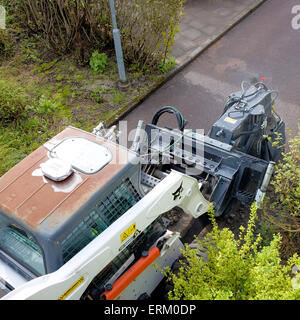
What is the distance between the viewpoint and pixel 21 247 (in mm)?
3457

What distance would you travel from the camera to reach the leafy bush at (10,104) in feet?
23.6

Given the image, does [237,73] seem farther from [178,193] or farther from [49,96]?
[178,193]

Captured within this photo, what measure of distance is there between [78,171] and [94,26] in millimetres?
6262

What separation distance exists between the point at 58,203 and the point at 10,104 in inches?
188

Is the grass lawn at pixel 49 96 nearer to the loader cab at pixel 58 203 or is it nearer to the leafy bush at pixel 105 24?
the leafy bush at pixel 105 24

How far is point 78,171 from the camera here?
3.57m

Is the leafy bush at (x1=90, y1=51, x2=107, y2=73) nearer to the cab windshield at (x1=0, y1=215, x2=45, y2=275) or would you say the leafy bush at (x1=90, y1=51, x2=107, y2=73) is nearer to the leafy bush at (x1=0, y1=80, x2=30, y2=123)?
the leafy bush at (x1=0, y1=80, x2=30, y2=123)

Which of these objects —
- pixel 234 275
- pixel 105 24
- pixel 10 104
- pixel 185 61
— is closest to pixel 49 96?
pixel 10 104

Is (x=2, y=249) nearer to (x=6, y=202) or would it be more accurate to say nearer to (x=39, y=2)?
(x=6, y=202)

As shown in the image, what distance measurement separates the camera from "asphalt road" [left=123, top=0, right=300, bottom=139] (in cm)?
771

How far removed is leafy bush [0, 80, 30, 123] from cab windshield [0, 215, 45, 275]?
4.38 meters

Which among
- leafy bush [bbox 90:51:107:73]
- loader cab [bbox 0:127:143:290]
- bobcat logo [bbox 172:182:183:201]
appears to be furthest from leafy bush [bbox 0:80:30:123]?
bobcat logo [bbox 172:182:183:201]

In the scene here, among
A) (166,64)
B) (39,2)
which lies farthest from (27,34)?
(166,64)

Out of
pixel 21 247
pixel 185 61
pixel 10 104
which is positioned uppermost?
pixel 21 247
